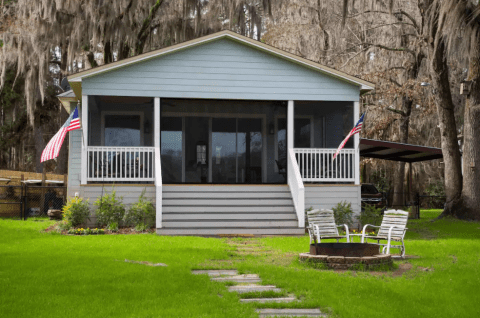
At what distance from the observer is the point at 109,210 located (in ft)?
45.1

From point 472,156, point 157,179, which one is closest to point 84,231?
point 157,179

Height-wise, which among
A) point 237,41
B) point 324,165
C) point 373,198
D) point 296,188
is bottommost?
point 373,198

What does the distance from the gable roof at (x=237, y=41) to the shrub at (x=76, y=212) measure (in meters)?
3.16

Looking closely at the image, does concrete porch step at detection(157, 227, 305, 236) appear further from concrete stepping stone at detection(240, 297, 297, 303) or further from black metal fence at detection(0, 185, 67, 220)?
black metal fence at detection(0, 185, 67, 220)

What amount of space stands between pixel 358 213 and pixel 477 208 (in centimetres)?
462

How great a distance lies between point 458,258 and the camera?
365 inches

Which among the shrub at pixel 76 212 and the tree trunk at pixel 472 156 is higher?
the tree trunk at pixel 472 156

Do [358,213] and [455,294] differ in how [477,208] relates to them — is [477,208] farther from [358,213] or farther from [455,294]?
[455,294]

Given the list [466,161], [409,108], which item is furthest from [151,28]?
[466,161]

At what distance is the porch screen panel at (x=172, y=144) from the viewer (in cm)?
1736

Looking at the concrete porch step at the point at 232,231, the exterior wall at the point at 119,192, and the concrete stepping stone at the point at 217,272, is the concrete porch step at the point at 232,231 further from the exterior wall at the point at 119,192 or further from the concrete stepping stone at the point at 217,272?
the concrete stepping stone at the point at 217,272

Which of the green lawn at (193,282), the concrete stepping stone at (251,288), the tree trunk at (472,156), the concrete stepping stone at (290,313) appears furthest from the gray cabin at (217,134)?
the concrete stepping stone at (290,313)

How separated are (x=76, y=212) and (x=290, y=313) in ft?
29.9

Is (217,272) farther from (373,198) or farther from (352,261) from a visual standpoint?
(373,198)
